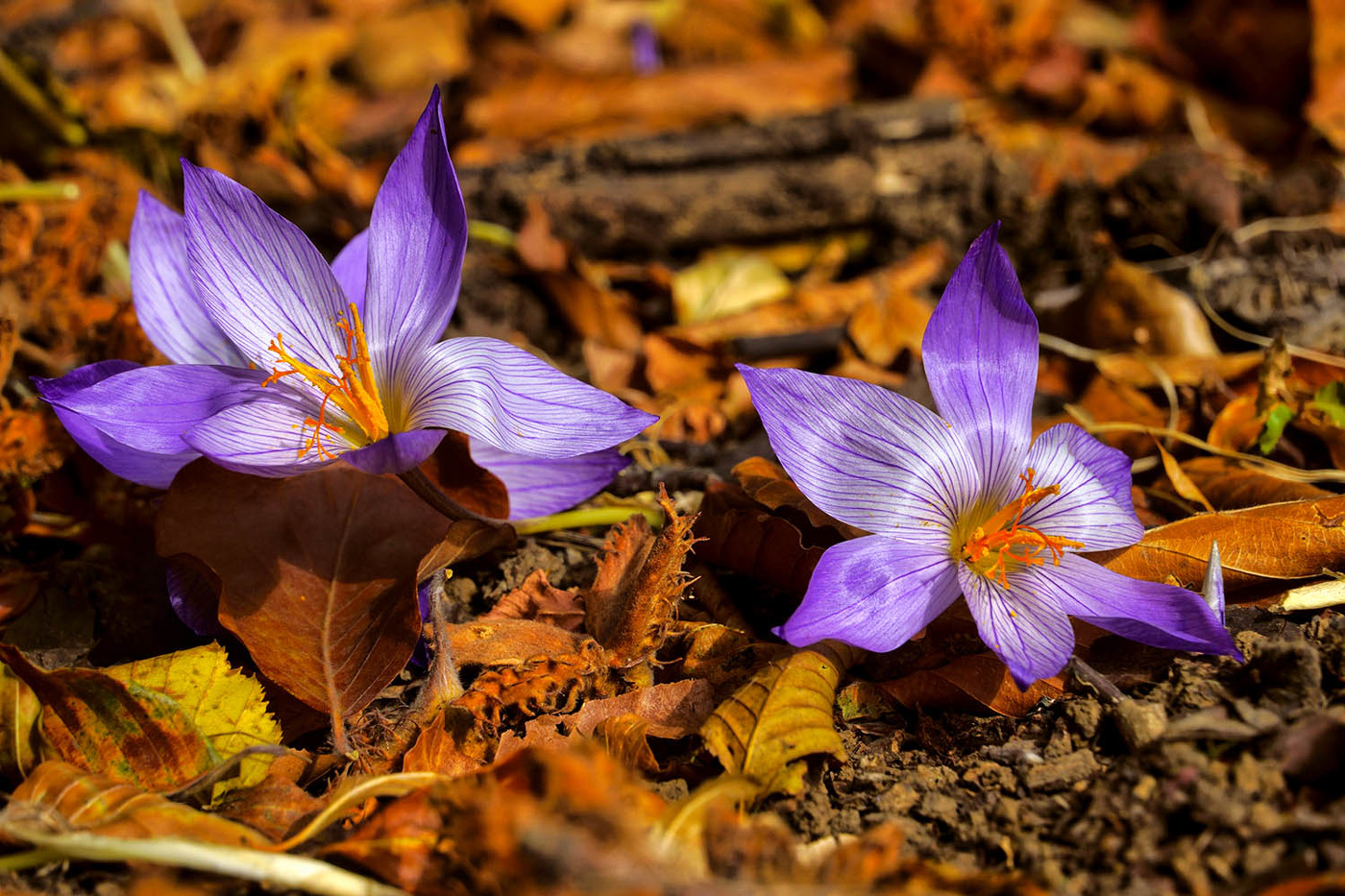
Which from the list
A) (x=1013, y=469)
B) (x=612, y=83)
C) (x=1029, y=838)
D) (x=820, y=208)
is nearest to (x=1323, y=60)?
(x=820, y=208)

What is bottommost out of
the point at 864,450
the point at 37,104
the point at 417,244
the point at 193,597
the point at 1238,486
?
the point at 1238,486

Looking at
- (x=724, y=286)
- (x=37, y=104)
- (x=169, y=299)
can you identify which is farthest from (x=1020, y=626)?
(x=37, y=104)

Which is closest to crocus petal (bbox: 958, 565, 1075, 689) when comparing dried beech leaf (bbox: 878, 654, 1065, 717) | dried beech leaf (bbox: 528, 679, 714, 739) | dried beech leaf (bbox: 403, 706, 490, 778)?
dried beech leaf (bbox: 878, 654, 1065, 717)

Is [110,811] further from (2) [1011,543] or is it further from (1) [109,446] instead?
(2) [1011,543]

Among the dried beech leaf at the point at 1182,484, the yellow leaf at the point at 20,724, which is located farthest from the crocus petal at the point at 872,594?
the yellow leaf at the point at 20,724

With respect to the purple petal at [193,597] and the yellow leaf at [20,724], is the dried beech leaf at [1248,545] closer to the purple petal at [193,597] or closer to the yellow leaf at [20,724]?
the purple petal at [193,597]

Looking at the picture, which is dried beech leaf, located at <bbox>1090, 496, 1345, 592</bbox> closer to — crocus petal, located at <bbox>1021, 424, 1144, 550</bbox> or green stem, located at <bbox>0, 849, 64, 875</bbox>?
crocus petal, located at <bbox>1021, 424, 1144, 550</bbox>
